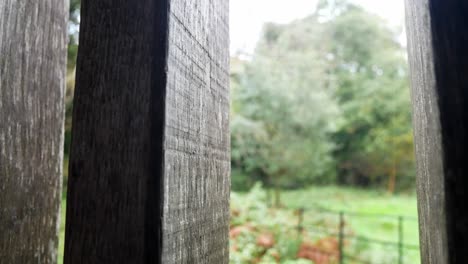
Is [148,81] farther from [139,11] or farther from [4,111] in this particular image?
[4,111]

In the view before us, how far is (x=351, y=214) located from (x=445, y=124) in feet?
16.5

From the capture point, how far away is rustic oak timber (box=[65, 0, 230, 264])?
28 centimetres

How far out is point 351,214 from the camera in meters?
4.90

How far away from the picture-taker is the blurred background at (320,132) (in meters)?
5.44

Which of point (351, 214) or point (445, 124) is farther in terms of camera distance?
point (351, 214)

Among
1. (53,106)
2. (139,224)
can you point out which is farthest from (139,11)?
(53,106)

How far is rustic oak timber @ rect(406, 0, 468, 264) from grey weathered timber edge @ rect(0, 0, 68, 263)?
479 mm

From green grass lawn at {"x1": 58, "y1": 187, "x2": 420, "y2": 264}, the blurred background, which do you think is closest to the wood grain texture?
green grass lawn at {"x1": 58, "y1": 187, "x2": 420, "y2": 264}

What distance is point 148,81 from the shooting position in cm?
29

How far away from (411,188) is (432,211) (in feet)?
34.6

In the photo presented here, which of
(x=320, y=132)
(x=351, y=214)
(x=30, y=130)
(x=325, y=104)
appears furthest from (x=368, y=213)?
(x=30, y=130)

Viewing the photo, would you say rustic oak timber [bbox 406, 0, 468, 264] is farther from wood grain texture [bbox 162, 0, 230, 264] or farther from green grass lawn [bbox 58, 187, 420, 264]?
green grass lawn [bbox 58, 187, 420, 264]

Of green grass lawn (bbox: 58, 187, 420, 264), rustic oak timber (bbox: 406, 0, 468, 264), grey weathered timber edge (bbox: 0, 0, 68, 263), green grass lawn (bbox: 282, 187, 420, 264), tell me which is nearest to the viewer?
rustic oak timber (bbox: 406, 0, 468, 264)

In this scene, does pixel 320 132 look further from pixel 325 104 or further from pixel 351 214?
pixel 351 214
